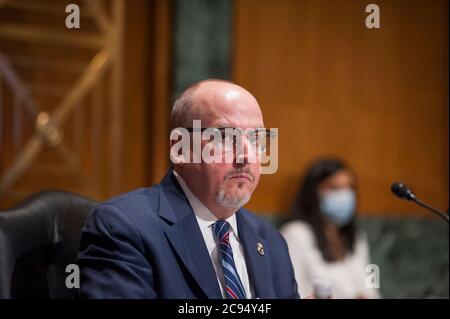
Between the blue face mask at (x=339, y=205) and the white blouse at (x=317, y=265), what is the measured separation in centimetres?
13

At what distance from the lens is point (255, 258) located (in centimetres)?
153

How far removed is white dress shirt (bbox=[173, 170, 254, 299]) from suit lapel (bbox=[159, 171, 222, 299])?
20 millimetres

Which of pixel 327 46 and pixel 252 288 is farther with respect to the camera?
pixel 327 46

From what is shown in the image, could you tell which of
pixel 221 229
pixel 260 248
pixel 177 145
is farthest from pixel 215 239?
pixel 177 145

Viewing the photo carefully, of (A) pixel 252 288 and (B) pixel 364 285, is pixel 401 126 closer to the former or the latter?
(B) pixel 364 285

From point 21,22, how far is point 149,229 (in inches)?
82.1

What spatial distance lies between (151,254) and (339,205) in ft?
6.70

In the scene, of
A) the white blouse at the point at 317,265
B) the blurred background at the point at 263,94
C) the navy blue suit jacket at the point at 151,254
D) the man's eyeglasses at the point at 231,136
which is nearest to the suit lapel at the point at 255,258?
the navy blue suit jacket at the point at 151,254

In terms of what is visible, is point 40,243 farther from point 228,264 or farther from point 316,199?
point 316,199

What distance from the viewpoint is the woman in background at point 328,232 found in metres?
3.23

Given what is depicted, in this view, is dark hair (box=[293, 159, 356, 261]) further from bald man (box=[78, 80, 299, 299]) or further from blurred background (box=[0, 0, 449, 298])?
bald man (box=[78, 80, 299, 299])

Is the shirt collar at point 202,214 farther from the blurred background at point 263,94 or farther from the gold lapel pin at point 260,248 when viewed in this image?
the blurred background at point 263,94

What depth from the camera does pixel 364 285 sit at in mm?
3197

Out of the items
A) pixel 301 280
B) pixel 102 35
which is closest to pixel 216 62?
pixel 102 35
